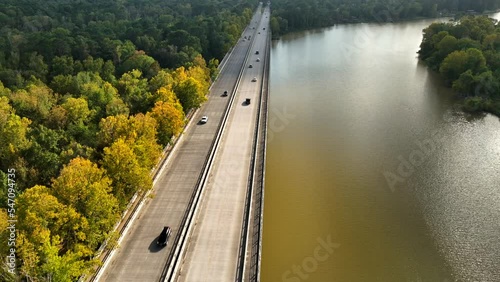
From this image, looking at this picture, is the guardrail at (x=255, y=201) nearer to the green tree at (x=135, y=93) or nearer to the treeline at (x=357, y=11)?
the green tree at (x=135, y=93)

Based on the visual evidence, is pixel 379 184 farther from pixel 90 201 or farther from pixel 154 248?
pixel 90 201

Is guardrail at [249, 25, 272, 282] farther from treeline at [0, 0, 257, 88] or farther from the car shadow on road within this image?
treeline at [0, 0, 257, 88]

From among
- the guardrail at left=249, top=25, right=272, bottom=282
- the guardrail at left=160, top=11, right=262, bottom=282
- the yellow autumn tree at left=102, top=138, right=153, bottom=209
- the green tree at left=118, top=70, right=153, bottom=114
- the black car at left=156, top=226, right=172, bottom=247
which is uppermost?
the yellow autumn tree at left=102, top=138, right=153, bottom=209

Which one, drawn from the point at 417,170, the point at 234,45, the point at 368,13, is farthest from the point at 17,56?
the point at 368,13

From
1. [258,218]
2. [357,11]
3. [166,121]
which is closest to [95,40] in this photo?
[166,121]

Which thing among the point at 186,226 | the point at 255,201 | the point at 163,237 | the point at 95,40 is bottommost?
the point at 255,201

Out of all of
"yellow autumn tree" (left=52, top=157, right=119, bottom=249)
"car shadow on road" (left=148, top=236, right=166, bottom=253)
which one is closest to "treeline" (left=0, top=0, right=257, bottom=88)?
"yellow autumn tree" (left=52, top=157, right=119, bottom=249)

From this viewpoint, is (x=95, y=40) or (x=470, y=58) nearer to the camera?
(x=470, y=58)

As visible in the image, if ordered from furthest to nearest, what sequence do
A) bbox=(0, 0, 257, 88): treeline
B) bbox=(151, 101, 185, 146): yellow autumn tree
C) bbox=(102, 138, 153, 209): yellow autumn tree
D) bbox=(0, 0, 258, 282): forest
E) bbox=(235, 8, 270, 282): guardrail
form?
bbox=(0, 0, 257, 88): treeline → bbox=(151, 101, 185, 146): yellow autumn tree → bbox=(102, 138, 153, 209): yellow autumn tree → bbox=(235, 8, 270, 282): guardrail → bbox=(0, 0, 258, 282): forest
